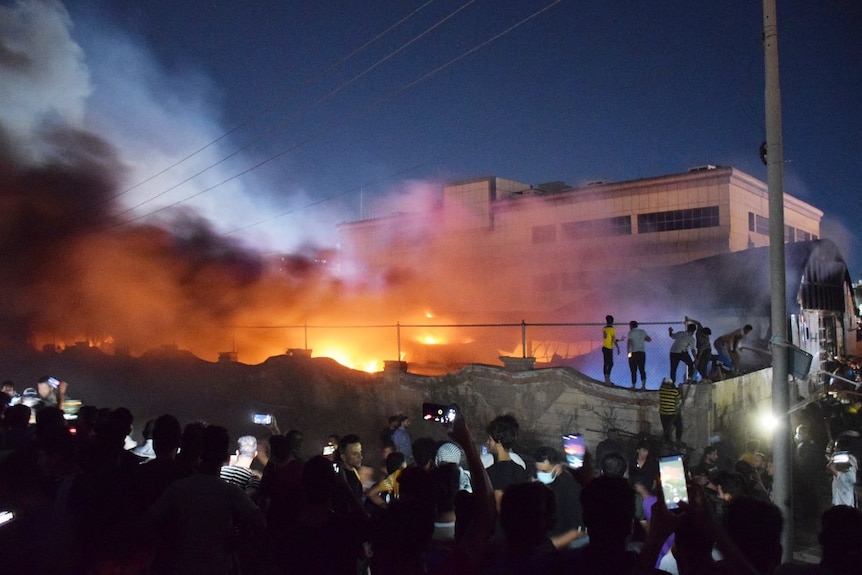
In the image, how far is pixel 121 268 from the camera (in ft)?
A: 84.5

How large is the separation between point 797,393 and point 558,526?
14649 millimetres

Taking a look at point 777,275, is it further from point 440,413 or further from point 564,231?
point 564,231

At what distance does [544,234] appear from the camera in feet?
111

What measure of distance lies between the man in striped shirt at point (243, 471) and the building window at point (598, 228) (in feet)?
93.8

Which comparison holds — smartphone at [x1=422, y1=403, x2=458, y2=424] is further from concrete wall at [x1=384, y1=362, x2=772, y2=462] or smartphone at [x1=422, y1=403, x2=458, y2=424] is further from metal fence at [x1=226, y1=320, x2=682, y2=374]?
metal fence at [x1=226, y1=320, x2=682, y2=374]

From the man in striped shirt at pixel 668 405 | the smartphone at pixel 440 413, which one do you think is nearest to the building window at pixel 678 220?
the man in striped shirt at pixel 668 405

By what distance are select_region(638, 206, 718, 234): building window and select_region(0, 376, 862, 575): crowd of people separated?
27.6m

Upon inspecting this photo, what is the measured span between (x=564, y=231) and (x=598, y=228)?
5.77ft

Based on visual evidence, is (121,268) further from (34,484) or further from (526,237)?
(34,484)

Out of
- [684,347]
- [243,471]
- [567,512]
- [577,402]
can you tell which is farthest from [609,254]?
[567,512]

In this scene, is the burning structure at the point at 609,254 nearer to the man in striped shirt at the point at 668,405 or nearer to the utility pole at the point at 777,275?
the man in striped shirt at the point at 668,405

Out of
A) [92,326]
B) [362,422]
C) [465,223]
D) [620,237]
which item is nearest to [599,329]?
[362,422]

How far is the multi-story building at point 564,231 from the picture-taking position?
30.1 metres

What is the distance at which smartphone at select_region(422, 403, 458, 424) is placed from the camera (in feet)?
11.9
